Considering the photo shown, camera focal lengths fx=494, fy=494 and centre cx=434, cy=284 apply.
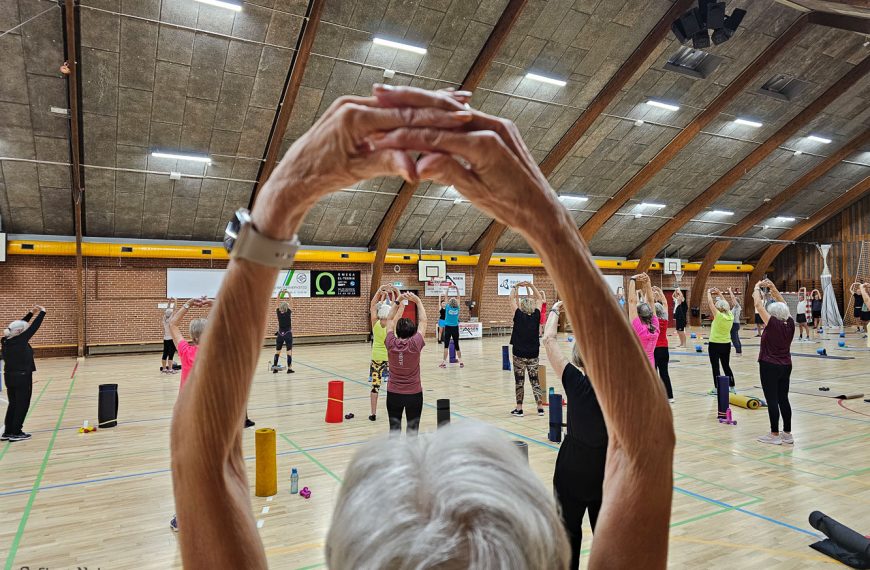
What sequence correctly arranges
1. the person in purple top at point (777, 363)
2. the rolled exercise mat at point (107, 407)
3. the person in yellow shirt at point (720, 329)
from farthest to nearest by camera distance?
the person in yellow shirt at point (720, 329) → the rolled exercise mat at point (107, 407) → the person in purple top at point (777, 363)

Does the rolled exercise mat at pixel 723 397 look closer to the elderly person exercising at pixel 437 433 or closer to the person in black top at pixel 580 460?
the person in black top at pixel 580 460

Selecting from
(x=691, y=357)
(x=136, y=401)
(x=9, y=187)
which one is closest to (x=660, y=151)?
(x=691, y=357)

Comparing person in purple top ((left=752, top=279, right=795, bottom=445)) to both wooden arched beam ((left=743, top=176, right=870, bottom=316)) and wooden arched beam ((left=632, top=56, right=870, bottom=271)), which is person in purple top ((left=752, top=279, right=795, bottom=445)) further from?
wooden arched beam ((left=743, top=176, right=870, bottom=316))

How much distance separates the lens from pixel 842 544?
364 centimetres

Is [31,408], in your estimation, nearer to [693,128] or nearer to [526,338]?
[526,338]

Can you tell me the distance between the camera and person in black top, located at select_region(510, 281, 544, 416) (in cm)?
781

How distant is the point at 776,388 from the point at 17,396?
1006 cm

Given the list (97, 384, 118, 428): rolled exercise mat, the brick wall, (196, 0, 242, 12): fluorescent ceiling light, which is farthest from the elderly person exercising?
the brick wall

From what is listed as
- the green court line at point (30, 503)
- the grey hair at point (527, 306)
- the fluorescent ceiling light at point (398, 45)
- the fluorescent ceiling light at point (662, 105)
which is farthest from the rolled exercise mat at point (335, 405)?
the fluorescent ceiling light at point (662, 105)

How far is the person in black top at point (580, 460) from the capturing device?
295 cm

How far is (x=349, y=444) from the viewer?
656cm

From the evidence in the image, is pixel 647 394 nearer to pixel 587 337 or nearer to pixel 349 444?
pixel 587 337

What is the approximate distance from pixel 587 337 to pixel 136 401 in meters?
10.5

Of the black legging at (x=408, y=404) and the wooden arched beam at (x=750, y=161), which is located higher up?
the wooden arched beam at (x=750, y=161)
